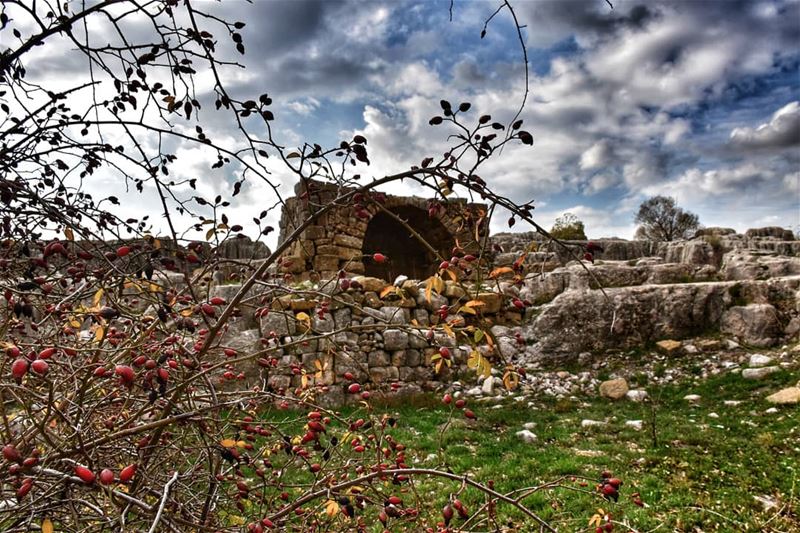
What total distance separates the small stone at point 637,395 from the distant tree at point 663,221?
104 feet

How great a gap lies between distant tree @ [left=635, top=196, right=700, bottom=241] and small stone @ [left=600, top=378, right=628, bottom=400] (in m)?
31.5

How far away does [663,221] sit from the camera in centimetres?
3634

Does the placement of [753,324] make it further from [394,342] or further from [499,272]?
[499,272]

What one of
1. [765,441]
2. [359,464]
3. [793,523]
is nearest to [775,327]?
[765,441]

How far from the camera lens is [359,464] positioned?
2.16 metres

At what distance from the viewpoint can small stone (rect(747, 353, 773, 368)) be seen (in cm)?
738

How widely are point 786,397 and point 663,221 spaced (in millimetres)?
33956

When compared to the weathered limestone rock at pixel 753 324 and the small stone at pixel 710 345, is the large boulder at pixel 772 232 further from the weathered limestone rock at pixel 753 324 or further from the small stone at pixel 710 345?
the small stone at pixel 710 345

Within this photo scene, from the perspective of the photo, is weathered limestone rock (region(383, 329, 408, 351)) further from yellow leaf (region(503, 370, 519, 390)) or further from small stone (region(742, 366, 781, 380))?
yellow leaf (region(503, 370, 519, 390))

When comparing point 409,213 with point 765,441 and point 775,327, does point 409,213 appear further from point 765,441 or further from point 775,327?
point 765,441

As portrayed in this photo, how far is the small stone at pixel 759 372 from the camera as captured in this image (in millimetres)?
7000

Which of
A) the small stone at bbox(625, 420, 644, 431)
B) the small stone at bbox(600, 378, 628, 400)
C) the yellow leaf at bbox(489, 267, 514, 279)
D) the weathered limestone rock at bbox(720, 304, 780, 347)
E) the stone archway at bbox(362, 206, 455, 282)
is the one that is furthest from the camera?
the stone archway at bbox(362, 206, 455, 282)

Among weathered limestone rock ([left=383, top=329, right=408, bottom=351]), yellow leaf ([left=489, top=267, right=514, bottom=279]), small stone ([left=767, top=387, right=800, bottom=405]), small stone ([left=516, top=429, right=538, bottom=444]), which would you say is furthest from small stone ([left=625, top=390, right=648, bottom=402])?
yellow leaf ([left=489, top=267, right=514, bottom=279])

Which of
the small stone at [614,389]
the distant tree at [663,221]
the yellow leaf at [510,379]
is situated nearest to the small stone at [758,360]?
the small stone at [614,389]
